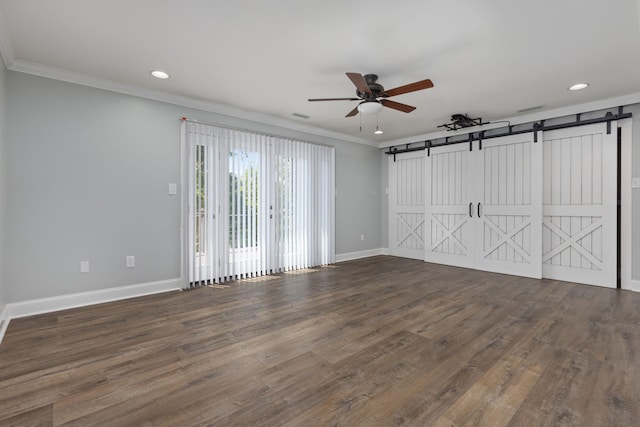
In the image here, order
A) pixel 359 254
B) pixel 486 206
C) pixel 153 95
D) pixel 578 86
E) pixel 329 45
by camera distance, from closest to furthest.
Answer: pixel 329 45 → pixel 578 86 → pixel 153 95 → pixel 486 206 → pixel 359 254

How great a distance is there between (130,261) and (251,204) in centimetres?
181

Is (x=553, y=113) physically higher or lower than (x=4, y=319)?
higher

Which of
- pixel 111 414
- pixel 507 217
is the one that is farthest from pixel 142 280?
pixel 507 217

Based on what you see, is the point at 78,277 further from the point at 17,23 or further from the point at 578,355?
the point at 578,355

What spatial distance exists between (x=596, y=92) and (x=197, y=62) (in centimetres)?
506

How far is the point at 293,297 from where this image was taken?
12.2 ft

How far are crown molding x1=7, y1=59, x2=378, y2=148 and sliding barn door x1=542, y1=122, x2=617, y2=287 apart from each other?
395 cm

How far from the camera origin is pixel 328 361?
218 centimetres

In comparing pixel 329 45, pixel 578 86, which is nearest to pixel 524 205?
pixel 578 86

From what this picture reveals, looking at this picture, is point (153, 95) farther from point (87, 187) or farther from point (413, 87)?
point (413, 87)

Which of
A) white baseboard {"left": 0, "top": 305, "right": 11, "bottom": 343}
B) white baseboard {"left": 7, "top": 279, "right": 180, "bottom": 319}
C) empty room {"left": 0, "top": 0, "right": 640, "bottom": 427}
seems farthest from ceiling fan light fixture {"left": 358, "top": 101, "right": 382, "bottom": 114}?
white baseboard {"left": 0, "top": 305, "right": 11, "bottom": 343}

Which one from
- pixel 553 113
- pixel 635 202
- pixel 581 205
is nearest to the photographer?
pixel 635 202

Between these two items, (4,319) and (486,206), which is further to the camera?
(486,206)

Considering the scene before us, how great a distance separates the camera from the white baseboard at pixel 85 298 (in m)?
3.06
